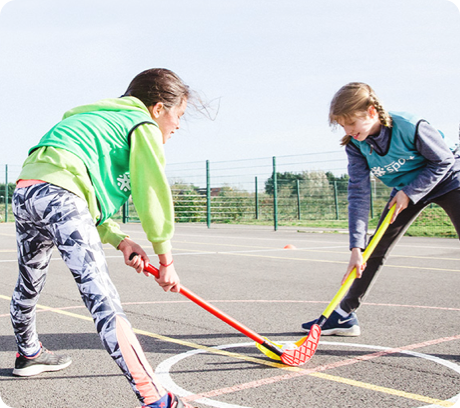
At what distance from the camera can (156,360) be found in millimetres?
3553

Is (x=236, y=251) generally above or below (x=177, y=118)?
below

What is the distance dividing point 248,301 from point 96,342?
6.25ft

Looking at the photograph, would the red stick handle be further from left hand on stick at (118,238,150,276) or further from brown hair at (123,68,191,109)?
brown hair at (123,68,191,109)

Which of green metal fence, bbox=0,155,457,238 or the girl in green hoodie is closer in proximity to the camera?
the girl in green hoodie

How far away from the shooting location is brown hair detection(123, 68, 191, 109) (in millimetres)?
2939

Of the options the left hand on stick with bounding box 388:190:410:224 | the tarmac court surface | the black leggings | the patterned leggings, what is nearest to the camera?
the patterned leggings

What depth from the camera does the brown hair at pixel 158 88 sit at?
9.64 feet

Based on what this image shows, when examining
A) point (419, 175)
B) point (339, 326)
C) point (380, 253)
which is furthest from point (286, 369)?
point (419, 175)

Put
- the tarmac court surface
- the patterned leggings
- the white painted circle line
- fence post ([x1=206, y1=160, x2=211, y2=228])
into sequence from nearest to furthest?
1. the patterned leggings
2. the white painted circle line
3. the tarmac court surface
4. fence post ([x1=206, y1=160, x2=211, y2=228])

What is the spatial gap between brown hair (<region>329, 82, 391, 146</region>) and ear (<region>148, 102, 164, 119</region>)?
1.33 meters

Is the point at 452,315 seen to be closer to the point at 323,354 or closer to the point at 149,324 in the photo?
the point at 323,354

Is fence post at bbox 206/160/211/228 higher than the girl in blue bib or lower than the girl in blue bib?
lower

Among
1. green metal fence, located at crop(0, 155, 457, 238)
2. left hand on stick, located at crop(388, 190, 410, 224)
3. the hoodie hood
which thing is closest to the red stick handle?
the hoodie hood

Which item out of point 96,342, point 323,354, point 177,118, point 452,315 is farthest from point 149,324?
point 452,315
